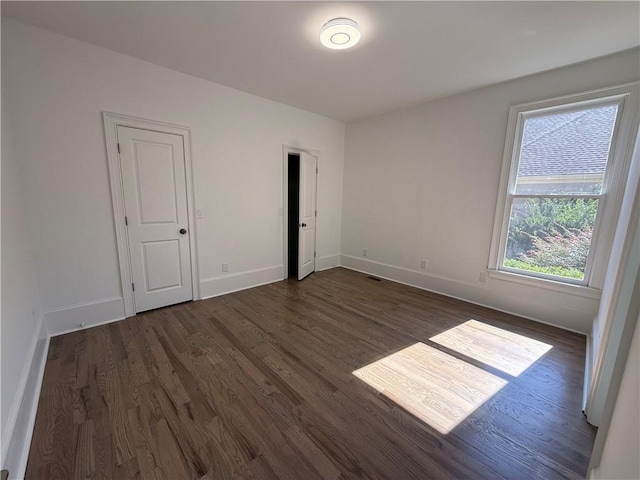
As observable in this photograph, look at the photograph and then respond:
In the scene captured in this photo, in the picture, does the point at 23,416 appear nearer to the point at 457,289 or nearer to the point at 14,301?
the point at 14,301

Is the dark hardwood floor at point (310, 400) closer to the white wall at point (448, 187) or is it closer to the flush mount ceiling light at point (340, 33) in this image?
the white wall at point (448, 187)

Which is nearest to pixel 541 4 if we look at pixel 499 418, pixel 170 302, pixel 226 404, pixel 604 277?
pixel 604 277

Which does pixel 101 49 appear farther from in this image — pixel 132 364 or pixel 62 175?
pixel 132 364

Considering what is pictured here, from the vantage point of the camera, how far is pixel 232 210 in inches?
141

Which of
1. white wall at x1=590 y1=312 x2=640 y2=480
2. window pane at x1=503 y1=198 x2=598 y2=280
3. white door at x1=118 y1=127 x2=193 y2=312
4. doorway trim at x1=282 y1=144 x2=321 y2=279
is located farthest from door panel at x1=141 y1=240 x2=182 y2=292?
window pane at x1=503 y1=198 x2=598 y2=280

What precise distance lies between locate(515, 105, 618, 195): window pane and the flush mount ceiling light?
229cm

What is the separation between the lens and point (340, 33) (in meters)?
2.06

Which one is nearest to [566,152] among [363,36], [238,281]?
[363,36]

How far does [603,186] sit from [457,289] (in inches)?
73.1

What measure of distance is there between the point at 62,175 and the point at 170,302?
1687 millimetres

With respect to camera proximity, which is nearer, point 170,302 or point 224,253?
point 170,302

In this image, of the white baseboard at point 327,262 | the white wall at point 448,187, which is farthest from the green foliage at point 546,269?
the white baseboard at point 327,262

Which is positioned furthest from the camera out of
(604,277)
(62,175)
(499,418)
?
(604,277)

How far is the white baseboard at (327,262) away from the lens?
492 cm
